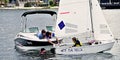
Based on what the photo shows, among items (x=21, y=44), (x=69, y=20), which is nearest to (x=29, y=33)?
(x=21, y=44)

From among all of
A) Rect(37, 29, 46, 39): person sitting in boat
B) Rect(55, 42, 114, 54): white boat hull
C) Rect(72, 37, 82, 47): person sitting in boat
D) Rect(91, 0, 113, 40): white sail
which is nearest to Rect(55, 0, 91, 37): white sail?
Rect(91, 0, 113, 40): white sail

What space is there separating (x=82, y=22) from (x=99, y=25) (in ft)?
5.01

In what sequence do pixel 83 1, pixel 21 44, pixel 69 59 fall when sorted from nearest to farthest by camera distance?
pixel 69 59, pixel 83 1, pixel 21 44

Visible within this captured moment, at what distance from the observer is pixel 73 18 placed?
46.5 m

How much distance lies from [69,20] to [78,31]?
1244 mm

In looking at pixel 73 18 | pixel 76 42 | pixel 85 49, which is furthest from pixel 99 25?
pixel 76 42

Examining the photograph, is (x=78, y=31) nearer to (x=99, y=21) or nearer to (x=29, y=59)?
(x=99, y=21)

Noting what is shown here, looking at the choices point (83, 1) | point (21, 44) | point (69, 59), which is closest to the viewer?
point (69, 59)

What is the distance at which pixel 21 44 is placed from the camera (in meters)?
49.8

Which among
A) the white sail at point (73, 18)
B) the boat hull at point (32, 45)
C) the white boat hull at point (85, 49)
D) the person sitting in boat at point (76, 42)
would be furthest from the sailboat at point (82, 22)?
the boat hull at point (32, 45)

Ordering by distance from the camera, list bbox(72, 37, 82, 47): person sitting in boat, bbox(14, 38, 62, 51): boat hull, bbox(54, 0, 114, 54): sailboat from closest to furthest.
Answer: bbox(72, 37, 82, 47): person sitting in boat → bbox(54, 0, 114, 54): sailboat → bbox(14, 38, 62, 51): boat hull

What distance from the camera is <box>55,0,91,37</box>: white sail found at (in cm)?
4616

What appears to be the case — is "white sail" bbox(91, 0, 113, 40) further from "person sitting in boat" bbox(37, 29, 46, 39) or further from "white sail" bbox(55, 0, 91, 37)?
"person sitting in boat" bbox(37, 29, 46, 39)

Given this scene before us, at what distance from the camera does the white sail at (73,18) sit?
151 feet
